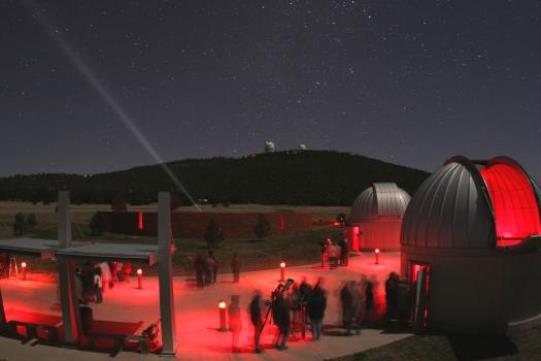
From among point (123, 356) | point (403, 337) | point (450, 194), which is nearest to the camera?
point (123, 356)

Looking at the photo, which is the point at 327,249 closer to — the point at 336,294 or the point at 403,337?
the point at 336,294

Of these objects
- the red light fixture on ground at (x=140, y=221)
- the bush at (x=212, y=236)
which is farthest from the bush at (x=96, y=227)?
the bush at (x=212, y=236)

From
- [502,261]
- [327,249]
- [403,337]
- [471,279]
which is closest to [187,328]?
[403,337]

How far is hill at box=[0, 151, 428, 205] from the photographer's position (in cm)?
9275

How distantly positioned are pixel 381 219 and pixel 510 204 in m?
12.5

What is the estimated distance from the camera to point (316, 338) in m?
13.0

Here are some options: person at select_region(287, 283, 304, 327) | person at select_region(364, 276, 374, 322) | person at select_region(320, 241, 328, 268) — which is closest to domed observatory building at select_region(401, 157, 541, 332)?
person at select_region(364, 276, 374, 322)

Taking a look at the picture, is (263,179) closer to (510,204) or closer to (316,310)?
(510,204)

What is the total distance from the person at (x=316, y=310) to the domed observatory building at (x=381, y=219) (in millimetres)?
17957

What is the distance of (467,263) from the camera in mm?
14258

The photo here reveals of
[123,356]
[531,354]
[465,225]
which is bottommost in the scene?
[531,354]

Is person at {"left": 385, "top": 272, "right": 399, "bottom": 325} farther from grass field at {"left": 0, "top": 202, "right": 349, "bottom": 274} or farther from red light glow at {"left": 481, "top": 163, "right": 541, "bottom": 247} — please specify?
grass field at {"left": 0, "top": 202, "right": 349, "bottom": 274}

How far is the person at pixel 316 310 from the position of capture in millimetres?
12773

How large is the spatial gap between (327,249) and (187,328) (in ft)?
39.6
